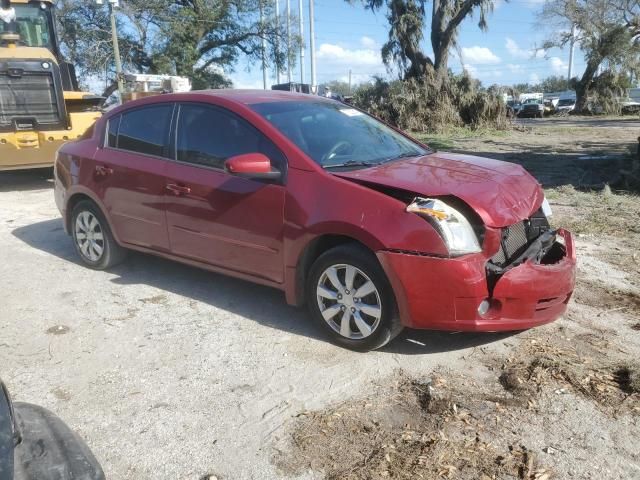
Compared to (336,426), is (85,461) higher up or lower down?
higher up

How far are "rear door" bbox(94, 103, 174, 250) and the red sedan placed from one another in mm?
14

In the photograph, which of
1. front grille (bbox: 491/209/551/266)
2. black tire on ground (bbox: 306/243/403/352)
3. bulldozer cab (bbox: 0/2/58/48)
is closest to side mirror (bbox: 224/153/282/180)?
black tire on ground (bbox: 306/243/403/352)

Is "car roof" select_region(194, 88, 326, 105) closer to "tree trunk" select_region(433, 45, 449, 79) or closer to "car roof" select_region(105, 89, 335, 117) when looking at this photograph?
"car roof" select_region(105, 89, 335, 117)

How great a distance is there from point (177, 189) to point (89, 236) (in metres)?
1.59

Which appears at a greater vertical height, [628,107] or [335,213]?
[335,213]

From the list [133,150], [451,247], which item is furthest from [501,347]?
[133,150]

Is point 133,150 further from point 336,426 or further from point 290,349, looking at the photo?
point 336,426

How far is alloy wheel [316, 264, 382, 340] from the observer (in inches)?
144

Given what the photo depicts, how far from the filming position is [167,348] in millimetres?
4016

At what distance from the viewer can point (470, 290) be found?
3.37 m

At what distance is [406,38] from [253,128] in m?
23.8

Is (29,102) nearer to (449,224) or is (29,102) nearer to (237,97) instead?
(237,97)

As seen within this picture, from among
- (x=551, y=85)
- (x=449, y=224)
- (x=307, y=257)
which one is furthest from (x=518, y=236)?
(x=551, y=85)

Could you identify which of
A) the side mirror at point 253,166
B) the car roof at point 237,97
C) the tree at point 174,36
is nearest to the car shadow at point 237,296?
the side mirror at point 253,166
